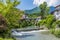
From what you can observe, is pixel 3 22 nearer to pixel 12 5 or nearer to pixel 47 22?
pixel 12 5

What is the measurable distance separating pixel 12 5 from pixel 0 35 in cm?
480

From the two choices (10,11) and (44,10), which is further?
(44,10)

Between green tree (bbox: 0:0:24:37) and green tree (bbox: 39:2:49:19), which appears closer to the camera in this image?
green tree (bbox: 0:0:24:37)

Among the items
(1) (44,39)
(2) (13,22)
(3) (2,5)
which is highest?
(3) (2,5)

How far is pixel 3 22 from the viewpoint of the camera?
10.7 m

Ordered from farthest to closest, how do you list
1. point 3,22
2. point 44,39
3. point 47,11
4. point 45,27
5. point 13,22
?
point 47,11
point 45,27
point 13,22
point 44,39
point 3,22

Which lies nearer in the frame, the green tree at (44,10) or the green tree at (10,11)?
the green tree at (10,11)

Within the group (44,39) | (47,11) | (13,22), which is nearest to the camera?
(44,39)

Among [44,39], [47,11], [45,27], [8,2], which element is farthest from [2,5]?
[47,11]

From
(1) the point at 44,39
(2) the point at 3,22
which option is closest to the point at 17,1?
(1) the point at 44,39

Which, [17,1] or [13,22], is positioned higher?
[17,1]

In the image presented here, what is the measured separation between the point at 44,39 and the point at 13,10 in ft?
10.5

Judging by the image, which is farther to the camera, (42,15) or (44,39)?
(42,15)

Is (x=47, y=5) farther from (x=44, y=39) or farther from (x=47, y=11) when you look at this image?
(x=44, y=39)
